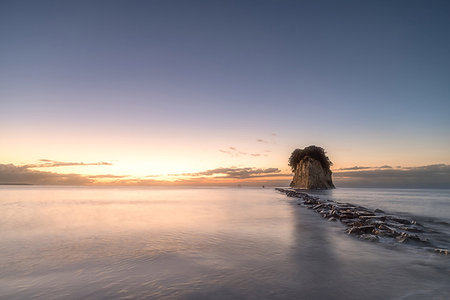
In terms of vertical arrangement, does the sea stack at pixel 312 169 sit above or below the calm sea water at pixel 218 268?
above

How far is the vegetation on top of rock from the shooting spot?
94119 millimetres

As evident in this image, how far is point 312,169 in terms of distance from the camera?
89.8 meters

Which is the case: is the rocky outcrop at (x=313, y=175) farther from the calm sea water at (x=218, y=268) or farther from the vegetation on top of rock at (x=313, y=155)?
the calm sea water at (x=218, y=268)

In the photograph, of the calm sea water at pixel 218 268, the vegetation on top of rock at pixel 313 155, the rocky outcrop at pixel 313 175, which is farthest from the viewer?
the vegetation on top of rock at pixel 313 155

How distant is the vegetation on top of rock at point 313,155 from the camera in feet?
309

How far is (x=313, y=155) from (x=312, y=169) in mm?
6667

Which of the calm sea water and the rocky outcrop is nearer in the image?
the calm sea water

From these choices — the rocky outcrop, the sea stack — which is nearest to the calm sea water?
the rocky outcrop

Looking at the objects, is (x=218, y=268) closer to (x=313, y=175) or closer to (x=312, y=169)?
(x=312, y=169)

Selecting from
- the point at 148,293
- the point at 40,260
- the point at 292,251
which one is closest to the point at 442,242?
the point at 292,251

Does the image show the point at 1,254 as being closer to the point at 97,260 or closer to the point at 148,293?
the point at 97,260

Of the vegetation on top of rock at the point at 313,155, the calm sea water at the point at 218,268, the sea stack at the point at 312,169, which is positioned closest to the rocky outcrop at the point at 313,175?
the sea stack at the point at 312,169

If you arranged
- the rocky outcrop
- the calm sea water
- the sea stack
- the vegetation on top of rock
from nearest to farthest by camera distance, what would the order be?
the calm sea water, the rocky outcrop, the sea stack, the vegetation on top of rock

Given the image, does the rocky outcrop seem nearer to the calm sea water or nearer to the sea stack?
the sea stack
